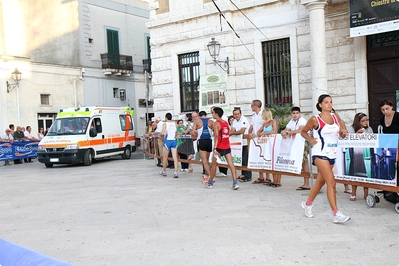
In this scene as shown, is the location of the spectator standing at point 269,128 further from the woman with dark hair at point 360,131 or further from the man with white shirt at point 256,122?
the woman with dark hair at point 360,131

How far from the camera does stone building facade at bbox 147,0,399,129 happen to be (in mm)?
13359

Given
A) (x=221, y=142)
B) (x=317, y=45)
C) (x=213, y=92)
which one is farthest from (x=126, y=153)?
(x=221, y=142)

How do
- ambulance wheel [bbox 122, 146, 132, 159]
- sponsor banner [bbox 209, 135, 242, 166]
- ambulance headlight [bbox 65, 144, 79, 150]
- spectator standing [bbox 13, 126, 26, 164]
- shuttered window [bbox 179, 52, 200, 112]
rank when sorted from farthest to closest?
spectator standing [bbox 13, 126, 26, 164], ambulance wheel [bbox 122, 146, 132, 159], shuttered window [bbox 179, 52, 200, 112], ambulance headlight [bbox 65, 144, 79, 150], sponsor banner [bbox 209, 135, 242, 166]

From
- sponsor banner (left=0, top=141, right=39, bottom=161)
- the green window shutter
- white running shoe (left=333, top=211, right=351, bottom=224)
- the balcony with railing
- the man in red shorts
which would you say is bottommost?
white running shoe (left=333, top=211, right=351, bottom=224)

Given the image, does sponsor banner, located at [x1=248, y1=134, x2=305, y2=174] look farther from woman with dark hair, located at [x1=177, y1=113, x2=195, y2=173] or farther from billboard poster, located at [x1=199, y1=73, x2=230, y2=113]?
billboard poster, located at [x1=199, y1=73, x2=230, y2=113]

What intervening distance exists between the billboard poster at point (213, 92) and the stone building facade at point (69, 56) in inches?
532

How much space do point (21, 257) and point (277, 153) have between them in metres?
6.88

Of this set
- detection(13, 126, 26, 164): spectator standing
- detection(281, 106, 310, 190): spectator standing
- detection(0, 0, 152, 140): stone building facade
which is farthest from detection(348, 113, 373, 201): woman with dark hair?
detection(0, 0, 152, 140): stone building facade

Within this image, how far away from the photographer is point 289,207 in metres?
7.16

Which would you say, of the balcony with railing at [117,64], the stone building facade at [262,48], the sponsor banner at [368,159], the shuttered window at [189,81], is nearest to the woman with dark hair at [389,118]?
the sponsor banner at [368,159]

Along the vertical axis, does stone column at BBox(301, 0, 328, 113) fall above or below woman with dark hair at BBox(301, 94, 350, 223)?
above

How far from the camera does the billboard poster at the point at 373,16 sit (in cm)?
1183

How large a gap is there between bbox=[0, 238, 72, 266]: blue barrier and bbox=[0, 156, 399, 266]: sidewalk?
1889 millimetres

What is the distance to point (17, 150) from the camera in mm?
19953
